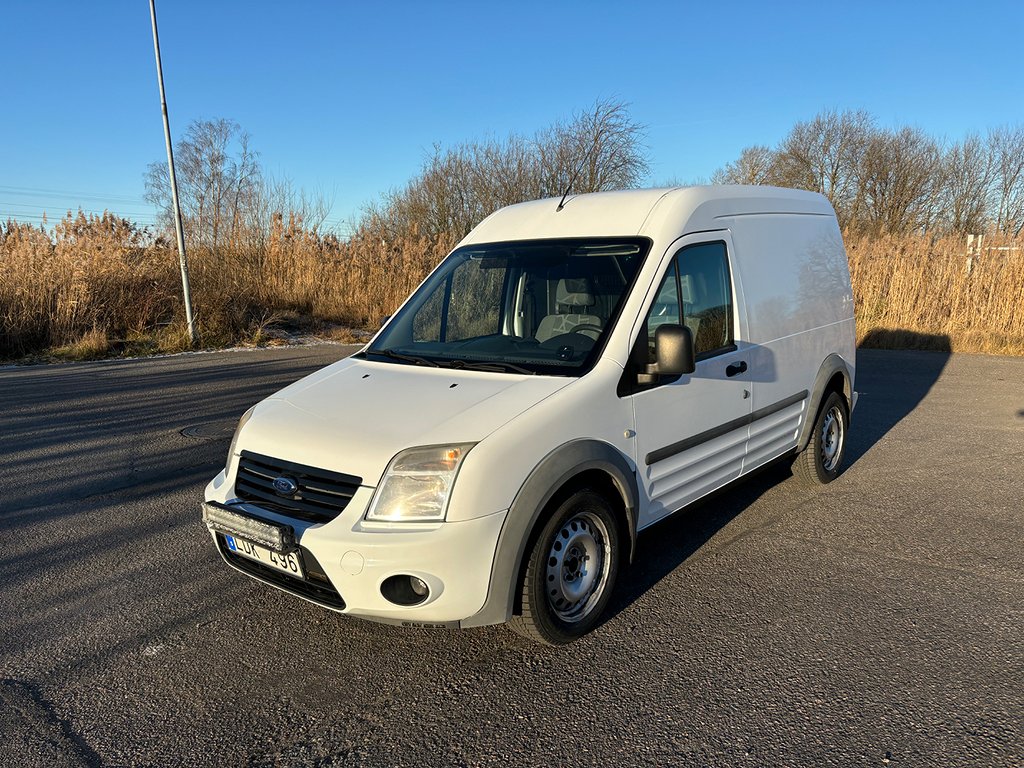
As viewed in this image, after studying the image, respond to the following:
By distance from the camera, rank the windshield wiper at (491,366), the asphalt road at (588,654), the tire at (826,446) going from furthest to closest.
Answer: the tire at (826,446), the windshield wiper at (491,366), the asphalt road at (588,654)

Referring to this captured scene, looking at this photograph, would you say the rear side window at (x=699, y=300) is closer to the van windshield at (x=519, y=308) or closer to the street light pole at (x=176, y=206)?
the van windshield at (x=519, y=308)

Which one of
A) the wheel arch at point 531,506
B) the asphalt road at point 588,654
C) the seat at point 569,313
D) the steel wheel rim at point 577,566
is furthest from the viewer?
the seat at point 569,313

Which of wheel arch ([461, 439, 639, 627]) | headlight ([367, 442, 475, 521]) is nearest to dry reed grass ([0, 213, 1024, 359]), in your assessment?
headlight ([367, 442, 475, 521])

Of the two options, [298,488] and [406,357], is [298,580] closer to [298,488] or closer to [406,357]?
[298,488]

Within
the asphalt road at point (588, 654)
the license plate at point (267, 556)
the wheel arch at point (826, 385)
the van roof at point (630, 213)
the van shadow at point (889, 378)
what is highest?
the van roof at point (630, 213)

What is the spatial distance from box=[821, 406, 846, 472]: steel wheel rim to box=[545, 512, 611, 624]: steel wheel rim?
9.40 feet

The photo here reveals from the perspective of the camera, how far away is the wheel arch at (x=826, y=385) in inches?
204

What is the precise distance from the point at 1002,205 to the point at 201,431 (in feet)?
102

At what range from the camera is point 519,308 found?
13.6 feet

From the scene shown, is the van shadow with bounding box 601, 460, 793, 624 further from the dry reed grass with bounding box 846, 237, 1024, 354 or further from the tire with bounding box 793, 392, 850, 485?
the dry reed grass with bounding box 846, 237, 1024, 354

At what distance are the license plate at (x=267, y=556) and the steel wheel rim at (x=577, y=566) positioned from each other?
1058mm

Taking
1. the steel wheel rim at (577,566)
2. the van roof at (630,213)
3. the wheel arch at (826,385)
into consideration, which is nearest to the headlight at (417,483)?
the steel wheel rim at (577,566)

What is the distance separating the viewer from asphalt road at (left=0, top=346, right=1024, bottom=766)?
8.61 feet

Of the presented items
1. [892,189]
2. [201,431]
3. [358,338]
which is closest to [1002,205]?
[892,189]
